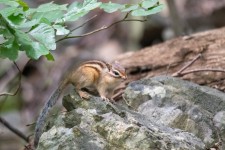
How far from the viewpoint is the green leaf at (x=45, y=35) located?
3.53m

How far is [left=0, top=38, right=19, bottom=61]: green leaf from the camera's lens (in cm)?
352

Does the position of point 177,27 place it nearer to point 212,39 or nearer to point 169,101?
point 212,39

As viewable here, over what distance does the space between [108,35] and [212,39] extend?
5951 millimetres

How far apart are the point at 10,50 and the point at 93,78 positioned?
97 centimetres

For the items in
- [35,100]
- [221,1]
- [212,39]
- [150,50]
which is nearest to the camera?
[212,39]

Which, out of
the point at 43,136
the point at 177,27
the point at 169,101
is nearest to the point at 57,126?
the point at 43,136

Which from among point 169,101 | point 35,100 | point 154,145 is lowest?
point 35,100

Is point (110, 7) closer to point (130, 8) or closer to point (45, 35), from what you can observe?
point (130, 8)

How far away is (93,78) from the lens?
4.35m

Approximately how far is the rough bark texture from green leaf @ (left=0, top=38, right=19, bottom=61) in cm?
244

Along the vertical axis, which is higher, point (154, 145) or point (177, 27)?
point (154, 145)

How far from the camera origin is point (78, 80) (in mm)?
4262

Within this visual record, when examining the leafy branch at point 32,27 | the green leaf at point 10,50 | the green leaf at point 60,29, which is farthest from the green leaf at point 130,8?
the green leaf at point 10,50

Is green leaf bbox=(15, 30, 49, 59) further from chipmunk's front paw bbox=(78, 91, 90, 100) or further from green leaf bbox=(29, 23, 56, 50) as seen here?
chipmunk's front paw bbox=(78, 91, 90, 100)
